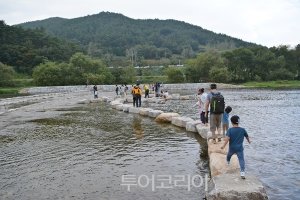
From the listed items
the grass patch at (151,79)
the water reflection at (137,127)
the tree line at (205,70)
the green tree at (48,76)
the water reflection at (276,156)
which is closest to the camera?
the water reflection at (276,156)

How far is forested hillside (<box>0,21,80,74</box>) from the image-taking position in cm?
11662

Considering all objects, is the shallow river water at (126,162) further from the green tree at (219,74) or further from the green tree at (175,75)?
the green tree at (175,75)

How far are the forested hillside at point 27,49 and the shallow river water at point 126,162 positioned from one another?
102 metres

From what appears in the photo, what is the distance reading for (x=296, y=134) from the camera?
62.1ft

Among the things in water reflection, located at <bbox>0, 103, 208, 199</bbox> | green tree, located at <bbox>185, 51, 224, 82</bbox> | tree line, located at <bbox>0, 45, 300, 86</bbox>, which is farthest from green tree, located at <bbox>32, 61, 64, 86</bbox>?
water reflection, located at <bbox>0, 103, 208, 199</bbox>

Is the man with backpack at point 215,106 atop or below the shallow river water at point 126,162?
atop

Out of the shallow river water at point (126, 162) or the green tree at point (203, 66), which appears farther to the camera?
the green tree at point (203, 66)

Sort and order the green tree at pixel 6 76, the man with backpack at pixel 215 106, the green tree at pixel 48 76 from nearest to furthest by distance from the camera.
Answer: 1. the man with backpack at pixel 215 106
2. the green tree at pixel 6 76
3. the green tree at pixel 48 76

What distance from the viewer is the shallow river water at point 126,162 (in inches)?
418

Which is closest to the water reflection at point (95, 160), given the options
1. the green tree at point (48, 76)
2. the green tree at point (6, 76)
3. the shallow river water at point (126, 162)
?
the shallow river water at point (126, 162)

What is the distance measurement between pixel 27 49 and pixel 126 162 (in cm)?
11725

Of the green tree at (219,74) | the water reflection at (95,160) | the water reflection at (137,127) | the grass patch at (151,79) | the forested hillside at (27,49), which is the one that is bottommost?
the water reflection at (95,160)

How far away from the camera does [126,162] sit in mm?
13633

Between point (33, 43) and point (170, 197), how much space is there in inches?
5395
